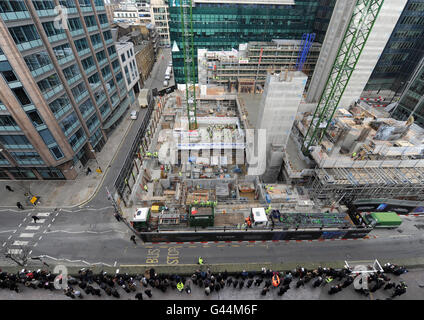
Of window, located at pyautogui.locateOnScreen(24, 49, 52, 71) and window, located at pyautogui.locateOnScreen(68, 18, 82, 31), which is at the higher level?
window, located at pyautogui.locateOnScreen(68, 18, 82, 31)

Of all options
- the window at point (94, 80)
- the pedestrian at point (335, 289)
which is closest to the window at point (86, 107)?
the window at point (94, 80)

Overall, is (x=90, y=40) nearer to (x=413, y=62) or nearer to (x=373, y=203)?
(x=373, y=203)

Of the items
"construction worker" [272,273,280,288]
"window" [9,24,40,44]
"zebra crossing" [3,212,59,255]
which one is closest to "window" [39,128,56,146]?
"zebra crossing" [3,212,59,255]

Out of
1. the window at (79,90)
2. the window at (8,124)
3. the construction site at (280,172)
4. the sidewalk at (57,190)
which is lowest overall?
the sidewalk at (57,190)

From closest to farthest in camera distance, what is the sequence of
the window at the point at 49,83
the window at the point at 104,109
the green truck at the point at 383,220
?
1. the window at the point at 49,83
2. the green truck at the point at 383,220
3. the window at the point at 104,109

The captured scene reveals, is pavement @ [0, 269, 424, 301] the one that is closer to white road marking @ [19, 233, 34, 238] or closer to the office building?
white road marking @ [19, 233, 34, 238]

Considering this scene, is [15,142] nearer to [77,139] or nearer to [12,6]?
[77,139]

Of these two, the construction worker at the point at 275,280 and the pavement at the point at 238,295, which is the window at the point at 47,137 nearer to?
the pavement at the point at 238,295
